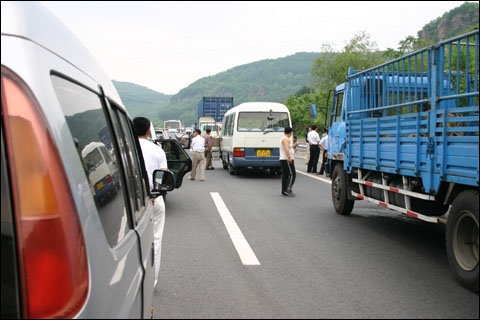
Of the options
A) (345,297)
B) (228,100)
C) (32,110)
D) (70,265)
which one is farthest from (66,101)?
(228,100)

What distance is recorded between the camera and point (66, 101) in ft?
5.39

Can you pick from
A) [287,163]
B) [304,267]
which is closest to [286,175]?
[287,163]

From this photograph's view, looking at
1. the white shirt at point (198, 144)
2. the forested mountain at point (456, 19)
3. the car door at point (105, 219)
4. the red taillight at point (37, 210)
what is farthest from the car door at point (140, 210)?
the forested mountain at point (456, 19)

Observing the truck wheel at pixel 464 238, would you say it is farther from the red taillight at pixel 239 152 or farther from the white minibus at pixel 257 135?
the red taillight at pixel 239 152

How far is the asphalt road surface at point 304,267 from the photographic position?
4.18 meters

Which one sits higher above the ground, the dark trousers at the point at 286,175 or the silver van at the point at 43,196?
the silver van at the point at 43,196

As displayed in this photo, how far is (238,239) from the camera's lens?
23.1 ft

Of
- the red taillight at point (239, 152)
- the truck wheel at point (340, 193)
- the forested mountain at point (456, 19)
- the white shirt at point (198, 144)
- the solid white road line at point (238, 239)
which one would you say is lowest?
the solid white road line at point (238, 239)

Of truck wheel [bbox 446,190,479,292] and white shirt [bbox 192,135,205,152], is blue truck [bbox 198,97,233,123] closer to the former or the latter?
white shirt [bbox 192,135,205,152]

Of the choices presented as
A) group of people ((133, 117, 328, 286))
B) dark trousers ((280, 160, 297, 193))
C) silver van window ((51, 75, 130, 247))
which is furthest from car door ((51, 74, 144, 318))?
dark trousers ((280, 160, 297, 193))

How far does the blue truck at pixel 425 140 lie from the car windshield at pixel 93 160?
372 cm

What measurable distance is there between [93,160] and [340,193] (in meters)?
7.72

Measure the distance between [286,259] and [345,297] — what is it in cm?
150

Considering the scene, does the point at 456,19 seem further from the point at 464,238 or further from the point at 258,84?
the point at 464,238
